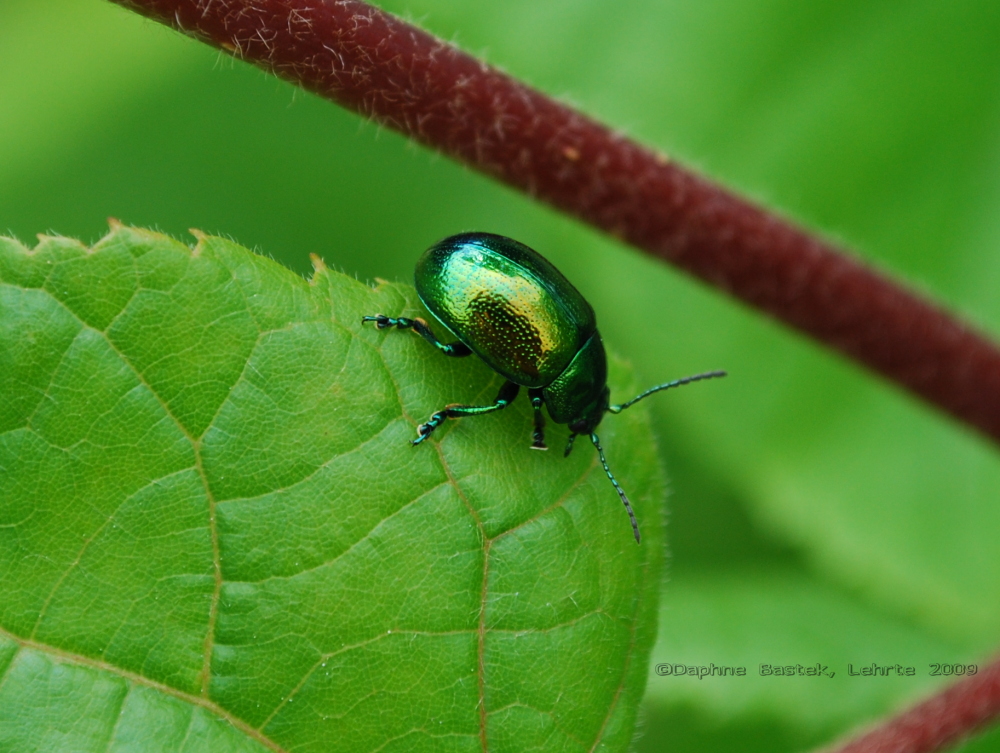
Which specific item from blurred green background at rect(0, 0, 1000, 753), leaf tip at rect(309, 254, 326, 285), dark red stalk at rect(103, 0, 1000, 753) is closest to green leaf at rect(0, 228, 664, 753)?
leaf tip at rect(309, 254, 326, 285)

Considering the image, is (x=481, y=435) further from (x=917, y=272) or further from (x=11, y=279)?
(x=917, y=272)

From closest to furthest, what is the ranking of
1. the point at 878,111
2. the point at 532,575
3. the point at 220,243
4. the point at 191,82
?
1. the point at 220,243
2. the point at 532,575
3. the point at 878,111
4. the point at 191,82

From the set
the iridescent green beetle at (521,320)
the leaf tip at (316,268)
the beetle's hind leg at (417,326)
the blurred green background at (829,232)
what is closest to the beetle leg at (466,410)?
the iridescent green beetle at (521,320)

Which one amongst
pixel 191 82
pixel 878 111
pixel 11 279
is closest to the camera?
pixel 11 279

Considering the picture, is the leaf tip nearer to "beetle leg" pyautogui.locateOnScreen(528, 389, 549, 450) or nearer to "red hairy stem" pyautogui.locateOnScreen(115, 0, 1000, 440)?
"red hairy stem" pyautogui.locateOnScreen(115, 0, 1000, 440)

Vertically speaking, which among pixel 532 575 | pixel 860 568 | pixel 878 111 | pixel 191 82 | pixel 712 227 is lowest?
pixel 191 82

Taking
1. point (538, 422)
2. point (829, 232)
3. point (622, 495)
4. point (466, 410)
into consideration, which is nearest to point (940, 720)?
point (622, 495)

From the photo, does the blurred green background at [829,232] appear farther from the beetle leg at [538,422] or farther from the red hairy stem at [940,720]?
the red hairy stem at [940,720]

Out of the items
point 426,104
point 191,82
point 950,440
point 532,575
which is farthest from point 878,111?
point 191,82
